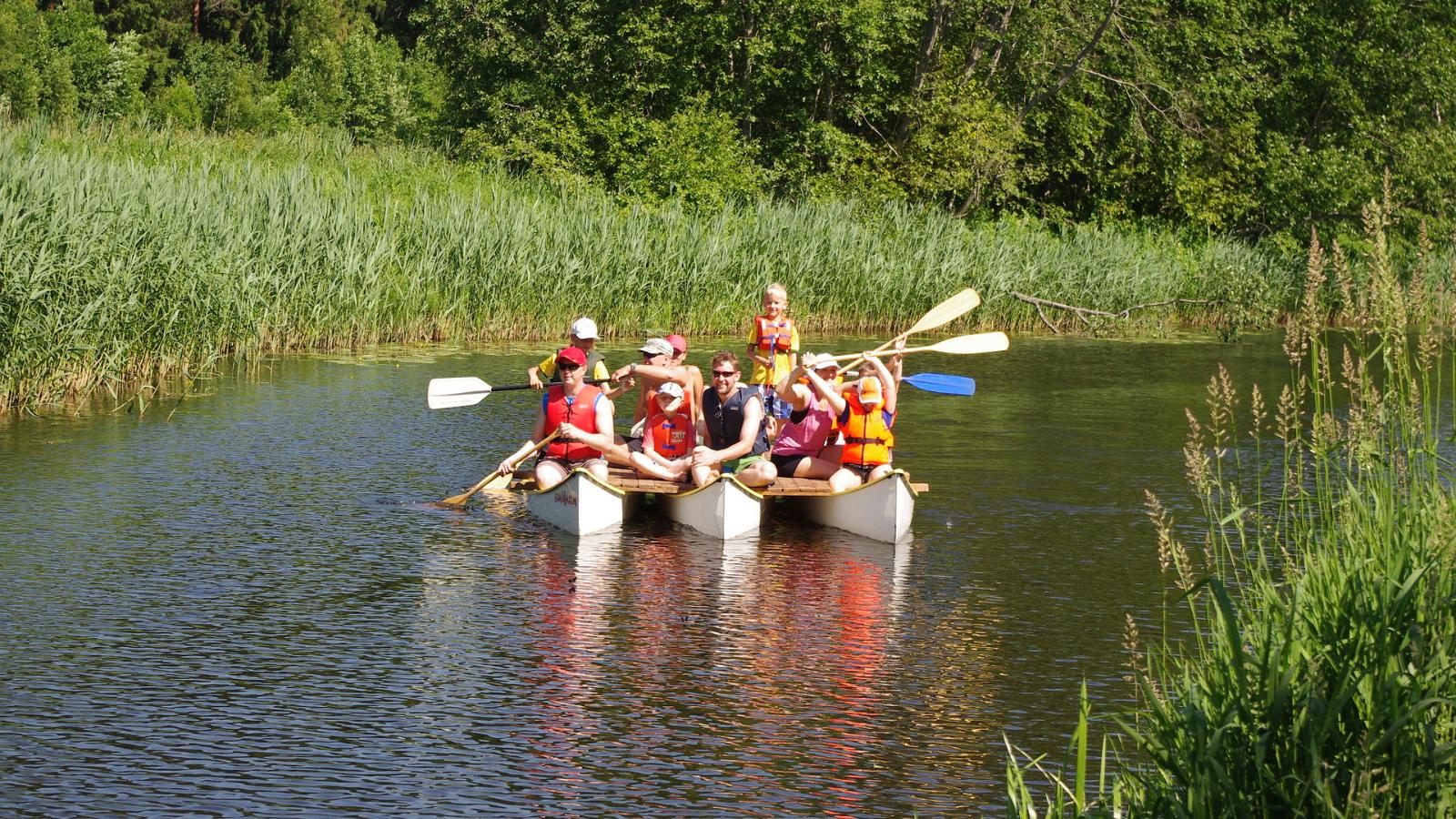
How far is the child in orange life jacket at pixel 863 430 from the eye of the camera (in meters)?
10.2

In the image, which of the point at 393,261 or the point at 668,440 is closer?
the point at 668,440

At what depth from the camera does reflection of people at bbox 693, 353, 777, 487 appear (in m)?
10.1

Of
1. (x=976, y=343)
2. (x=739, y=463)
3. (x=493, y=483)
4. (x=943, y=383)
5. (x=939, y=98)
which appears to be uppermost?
(x=939, y=98)

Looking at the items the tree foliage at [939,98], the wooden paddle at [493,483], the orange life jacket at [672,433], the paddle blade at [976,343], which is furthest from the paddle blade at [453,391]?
the tree foliage at [939,98]

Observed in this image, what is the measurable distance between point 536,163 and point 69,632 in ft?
71.8

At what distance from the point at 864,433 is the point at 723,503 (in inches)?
44.2

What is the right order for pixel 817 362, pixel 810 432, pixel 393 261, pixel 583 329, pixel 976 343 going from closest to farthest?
pixel 817 362 → pixel 810 432 → pixel 583 329 → pixel 976 343 → pixel 393 261

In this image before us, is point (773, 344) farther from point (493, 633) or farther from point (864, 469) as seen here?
point (493, 633)

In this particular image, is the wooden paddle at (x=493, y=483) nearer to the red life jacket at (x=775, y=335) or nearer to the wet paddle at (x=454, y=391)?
the wet paddle at (x=454, y=391)

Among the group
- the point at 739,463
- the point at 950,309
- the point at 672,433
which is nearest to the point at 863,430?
the point at 739,463

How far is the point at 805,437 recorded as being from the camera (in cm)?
1058

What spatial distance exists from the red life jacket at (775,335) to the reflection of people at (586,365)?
1195 millimetres

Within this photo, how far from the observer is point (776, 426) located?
11.5m

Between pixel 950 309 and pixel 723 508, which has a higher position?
pixel 950 309
